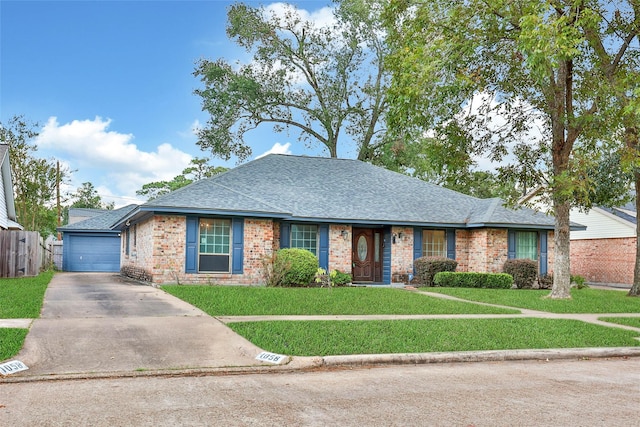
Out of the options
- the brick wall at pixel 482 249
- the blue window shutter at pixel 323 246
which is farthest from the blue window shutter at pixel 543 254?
the blue window shutter at pixel 323 246

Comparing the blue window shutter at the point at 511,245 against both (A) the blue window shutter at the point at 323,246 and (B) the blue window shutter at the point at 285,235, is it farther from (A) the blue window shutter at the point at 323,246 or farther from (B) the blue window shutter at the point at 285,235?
(B) the blue window shutter at the point at 285,235

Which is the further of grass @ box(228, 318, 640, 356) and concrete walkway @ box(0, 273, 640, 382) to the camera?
grass @ box(228, 318, 640, 356)

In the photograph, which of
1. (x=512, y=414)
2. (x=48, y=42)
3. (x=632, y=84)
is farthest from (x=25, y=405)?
(x=48, y=42)

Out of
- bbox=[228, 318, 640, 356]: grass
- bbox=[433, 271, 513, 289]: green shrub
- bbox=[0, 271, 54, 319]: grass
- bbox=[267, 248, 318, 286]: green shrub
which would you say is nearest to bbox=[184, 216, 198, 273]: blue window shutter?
bbox=[267, 248, 318, 286]: green shrub

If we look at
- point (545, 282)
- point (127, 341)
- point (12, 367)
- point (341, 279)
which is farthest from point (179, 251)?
point (545, 282)

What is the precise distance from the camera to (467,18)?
16141mm

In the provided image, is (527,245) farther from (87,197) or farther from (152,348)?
(87,197)

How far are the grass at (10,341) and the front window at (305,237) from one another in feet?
44.3

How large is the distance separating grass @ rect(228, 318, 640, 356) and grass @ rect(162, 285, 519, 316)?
65.9 inches

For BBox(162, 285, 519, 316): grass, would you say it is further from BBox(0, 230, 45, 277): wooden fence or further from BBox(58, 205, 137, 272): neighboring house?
BBox(58, 205, 137, 272): neighboring house

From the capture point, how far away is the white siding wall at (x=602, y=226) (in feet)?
95.3

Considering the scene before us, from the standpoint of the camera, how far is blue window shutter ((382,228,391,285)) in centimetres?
2330

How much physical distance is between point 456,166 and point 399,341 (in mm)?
10668

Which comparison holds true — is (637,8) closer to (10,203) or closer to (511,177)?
(511,177)
